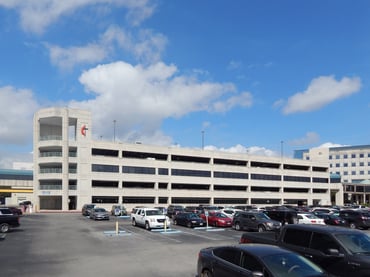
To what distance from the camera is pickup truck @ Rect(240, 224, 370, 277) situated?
390 inches

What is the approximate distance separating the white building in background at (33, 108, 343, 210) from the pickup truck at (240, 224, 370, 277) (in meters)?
63.0

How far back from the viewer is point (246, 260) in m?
8.75

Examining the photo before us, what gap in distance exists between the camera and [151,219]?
3144 centimetres

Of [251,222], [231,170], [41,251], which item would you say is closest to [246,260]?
[41,251]

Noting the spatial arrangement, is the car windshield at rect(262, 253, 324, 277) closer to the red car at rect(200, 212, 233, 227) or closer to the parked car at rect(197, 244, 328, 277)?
the parked car at rect(197, 244, 328, 277)

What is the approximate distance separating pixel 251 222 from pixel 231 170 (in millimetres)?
61045

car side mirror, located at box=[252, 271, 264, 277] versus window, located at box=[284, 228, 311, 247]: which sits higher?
window, located at box=[284, 228, 311, 247]

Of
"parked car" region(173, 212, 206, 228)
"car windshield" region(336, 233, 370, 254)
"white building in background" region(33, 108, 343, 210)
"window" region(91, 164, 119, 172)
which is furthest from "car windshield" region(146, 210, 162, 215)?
"window" region(91, 164, 119, 172)


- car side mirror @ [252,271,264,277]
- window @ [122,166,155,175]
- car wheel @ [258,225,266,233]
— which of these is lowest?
car wheel @ [258,225,266,233]

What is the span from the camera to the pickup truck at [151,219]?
3131 centimetres

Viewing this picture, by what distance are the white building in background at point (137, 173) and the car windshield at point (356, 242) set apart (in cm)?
6431

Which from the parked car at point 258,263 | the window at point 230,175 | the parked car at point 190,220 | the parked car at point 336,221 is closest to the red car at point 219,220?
the parked car at point 190,220

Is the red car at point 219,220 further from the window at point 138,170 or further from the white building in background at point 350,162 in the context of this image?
the white building in background at point 350,162

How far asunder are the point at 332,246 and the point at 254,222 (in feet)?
66.5
